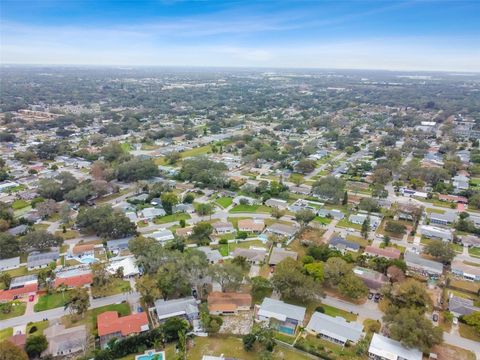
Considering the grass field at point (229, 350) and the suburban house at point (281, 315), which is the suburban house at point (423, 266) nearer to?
the suburban house at point (281, 315)

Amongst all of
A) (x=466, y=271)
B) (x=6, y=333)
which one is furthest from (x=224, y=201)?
(x=466, y=271)

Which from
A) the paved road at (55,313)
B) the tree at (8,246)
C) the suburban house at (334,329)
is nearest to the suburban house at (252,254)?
the suburban house at (334,329)

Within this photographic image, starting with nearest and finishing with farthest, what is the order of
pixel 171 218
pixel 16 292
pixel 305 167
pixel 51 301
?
pixel 51 301, pixel 16 292, pixel 171 218, pixel 305 167

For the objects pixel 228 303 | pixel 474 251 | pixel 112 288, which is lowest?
pixel 474 251

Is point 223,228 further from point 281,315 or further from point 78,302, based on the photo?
point 78,302

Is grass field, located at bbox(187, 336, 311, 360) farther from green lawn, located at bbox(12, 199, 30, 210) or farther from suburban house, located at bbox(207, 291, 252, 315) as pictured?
green lawn, located at bbox(12, 199, 30, 210)

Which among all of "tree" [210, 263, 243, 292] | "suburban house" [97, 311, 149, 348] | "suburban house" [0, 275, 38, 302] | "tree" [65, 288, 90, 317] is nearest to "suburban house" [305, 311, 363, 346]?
"tree" [210, 263, 243, 292]

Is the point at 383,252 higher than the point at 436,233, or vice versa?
the point at 383,252

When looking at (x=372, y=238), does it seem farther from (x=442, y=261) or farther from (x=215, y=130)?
(x=215, y=130)
